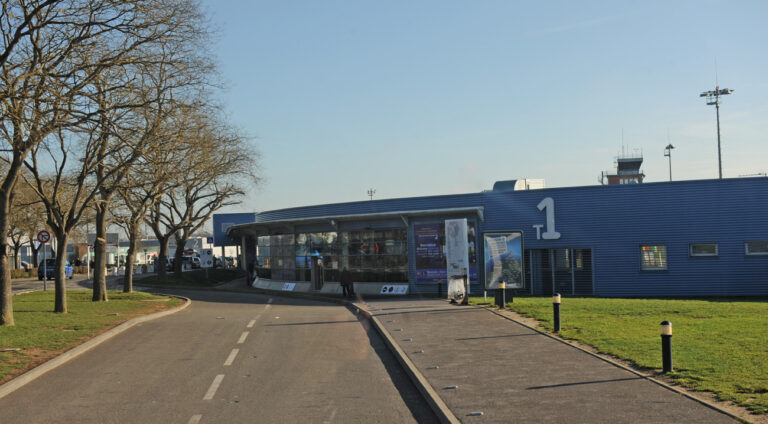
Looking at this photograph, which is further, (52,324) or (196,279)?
(196,279)

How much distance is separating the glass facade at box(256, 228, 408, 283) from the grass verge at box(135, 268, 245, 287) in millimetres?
7990

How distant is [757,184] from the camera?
109 feet

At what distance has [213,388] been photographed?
37.4 ft

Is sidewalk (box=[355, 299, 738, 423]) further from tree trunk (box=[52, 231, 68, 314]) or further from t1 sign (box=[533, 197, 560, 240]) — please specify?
t1 sign (box=[533, 197, 560, 240])

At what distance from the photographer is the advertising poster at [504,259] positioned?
2959 cm

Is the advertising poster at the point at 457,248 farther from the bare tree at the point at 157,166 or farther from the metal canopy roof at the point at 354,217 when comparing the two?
the bare tree at the point at 157,166

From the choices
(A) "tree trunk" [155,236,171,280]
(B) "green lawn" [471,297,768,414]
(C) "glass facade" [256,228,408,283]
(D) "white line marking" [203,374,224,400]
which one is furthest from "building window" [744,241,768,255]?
(A) "tree trunk" [155,236,171,280]

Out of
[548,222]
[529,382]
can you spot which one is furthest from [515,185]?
[529,382]

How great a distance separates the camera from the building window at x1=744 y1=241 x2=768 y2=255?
33281 millimetres

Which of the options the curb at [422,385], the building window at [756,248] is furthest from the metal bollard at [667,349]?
the building window at [756,248]

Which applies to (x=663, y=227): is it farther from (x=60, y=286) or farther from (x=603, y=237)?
(x=60, y=286)

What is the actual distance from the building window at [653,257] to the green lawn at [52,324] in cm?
2117

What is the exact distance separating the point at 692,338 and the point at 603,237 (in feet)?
65.8

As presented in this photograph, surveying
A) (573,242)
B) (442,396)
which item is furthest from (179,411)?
(573,242)
